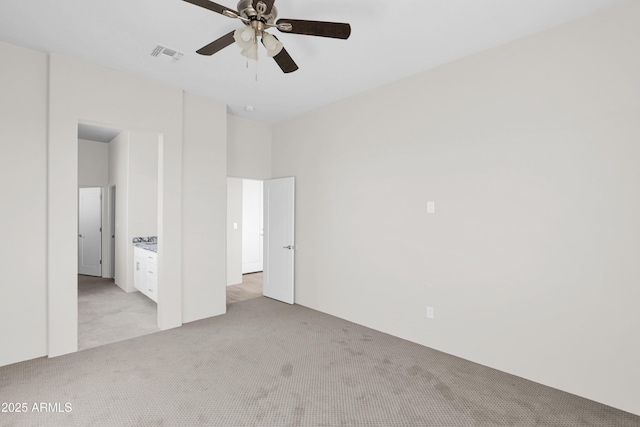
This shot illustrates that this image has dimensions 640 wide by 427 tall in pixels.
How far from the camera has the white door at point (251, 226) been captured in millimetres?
7496

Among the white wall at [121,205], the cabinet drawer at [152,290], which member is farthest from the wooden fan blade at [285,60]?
the white wall at [121,205]

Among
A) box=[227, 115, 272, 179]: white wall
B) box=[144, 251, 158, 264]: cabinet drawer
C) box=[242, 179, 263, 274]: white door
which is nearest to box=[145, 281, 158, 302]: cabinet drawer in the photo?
box=[144, 251, 158, 264]: cabinet drawer

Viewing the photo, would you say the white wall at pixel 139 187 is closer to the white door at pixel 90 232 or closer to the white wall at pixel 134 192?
the white wall at pixel 134 192

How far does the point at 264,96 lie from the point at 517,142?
3.03 meters

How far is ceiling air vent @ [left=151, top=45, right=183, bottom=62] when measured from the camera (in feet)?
9.86

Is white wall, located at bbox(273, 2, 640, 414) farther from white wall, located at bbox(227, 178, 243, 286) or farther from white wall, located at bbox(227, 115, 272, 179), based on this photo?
white wall, located at bbox(227, 178, 243, 286)

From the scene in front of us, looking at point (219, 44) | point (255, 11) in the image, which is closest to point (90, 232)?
point (219, 44)

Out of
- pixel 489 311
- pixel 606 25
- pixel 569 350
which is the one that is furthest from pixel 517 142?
pixel 569 350

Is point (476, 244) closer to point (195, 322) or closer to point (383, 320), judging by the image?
point (383, 320)

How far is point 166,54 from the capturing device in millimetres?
3100

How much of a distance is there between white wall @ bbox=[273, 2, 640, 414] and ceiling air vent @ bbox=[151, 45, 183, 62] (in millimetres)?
2180

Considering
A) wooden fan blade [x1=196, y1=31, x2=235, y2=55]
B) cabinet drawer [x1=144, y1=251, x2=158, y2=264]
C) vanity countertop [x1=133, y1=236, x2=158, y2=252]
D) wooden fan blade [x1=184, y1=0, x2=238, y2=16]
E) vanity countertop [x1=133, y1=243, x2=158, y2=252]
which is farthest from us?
vanity countertop [x1=133, y1=236, x2=158, y2=252]

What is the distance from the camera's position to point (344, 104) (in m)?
4.36

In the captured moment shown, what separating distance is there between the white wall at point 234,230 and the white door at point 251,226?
1.03 meters
